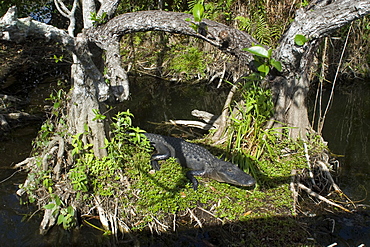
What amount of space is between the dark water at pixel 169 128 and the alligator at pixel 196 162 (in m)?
0.97

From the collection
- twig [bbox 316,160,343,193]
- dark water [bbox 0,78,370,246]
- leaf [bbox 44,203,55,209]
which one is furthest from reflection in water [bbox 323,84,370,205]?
leaf [bbox 44,203,55,209]

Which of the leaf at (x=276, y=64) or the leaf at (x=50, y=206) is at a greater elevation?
the leaf at (x=276, y=64)

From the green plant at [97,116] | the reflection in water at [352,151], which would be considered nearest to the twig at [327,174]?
the reflection in water at [352,151]

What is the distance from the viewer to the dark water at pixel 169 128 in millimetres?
3320

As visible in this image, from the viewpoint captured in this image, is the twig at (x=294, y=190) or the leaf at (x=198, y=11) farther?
the leaf at (x=198, y=11)

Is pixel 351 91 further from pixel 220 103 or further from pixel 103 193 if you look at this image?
pixel 103 193

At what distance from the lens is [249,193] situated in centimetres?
373

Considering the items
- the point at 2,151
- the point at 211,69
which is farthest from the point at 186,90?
the point at 2,151

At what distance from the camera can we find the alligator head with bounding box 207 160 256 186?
3646 mm

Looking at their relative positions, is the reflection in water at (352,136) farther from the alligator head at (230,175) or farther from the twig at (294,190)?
the alligator head at (230,175)

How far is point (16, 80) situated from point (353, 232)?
24.7ft

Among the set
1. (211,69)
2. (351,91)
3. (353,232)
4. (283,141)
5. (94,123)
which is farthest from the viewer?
(211,69)

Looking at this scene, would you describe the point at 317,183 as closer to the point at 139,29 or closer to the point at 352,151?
the point at 352,151

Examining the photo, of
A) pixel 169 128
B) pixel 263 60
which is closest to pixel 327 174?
pixel 263 60
